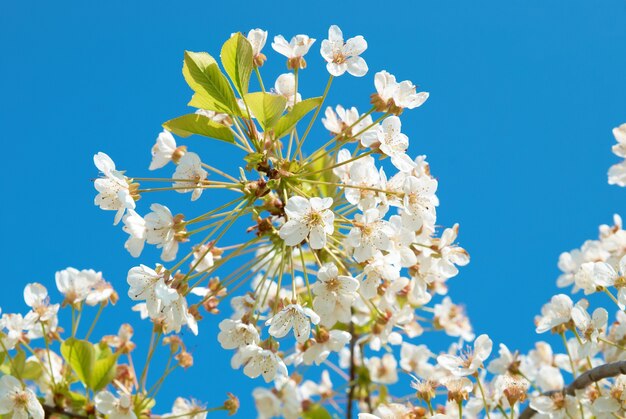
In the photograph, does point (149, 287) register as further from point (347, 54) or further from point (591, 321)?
point (591, 321)

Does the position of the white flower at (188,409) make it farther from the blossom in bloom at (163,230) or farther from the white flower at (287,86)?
the white flower at (287,86)

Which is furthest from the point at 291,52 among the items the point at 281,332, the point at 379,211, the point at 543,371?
the point at 543,371

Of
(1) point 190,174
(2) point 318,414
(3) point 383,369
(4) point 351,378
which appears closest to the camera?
(1) point 190,174

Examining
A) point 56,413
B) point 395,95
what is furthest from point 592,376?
point 56,413

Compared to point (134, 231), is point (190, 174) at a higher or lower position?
higher

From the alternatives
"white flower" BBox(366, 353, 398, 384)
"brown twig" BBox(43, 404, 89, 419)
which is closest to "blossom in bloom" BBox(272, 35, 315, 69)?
"brown twig" BBox(43, 404, 89, 419)

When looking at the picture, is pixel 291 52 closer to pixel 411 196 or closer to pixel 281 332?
pixel 411 196

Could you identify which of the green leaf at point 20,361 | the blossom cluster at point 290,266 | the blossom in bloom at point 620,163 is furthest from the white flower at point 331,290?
the blossom in bloom at point 620,163
